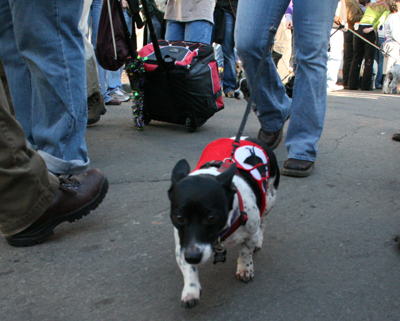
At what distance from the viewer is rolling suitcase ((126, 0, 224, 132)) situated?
4703 mm

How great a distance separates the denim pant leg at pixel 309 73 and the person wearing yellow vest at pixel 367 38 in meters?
8.95

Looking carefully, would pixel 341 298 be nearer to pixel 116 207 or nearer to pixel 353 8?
pixel 116 207

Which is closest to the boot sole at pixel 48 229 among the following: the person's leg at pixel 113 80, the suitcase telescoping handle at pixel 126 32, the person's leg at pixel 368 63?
the suitcase telescoping handle at pixel 126 32

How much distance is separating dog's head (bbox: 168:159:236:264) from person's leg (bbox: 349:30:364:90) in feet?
37.5

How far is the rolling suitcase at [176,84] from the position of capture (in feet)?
15.4

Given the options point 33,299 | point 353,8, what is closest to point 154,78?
point 33,299

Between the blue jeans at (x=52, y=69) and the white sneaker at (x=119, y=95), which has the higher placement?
the blue jeans at (x=52, y=69)

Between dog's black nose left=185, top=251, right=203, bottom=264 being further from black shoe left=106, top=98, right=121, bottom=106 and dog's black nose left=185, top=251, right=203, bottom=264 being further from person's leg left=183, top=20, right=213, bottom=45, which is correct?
black shoe left=106, top=98, right=121, bottom=106

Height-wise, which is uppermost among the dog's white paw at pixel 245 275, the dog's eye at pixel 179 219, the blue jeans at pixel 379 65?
the dog's eye at pixel 179 219

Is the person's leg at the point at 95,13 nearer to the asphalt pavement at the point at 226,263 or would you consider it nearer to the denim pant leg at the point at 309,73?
the asphalt pavement at the point at 226,263

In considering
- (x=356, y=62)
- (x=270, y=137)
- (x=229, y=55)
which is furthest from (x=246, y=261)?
(x=356, y=62)

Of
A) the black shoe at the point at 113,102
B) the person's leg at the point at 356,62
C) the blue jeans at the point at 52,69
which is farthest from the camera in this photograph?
the person's leg at the point at 356,62

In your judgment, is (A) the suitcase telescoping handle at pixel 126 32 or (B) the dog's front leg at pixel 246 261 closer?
(B) the dog's front leg at pixel 246 261

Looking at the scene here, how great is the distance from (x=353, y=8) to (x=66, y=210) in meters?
11.5
